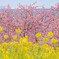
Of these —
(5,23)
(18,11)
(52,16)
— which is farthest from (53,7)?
(5,23)

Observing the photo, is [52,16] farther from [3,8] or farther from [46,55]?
[46,55]

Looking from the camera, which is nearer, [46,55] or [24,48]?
[46,55]

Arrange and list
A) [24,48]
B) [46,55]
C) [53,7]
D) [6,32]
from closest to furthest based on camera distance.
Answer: [46,55] → [24,48] → [6,32] → [53,7]

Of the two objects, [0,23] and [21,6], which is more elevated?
[21,6]

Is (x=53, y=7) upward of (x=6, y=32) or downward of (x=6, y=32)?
upward

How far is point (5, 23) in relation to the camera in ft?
40.4

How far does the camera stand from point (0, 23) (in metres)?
12.5

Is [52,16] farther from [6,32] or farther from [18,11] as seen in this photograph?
[6,32]

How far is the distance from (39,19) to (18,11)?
1.60m

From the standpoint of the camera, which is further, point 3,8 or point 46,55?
point 3,8

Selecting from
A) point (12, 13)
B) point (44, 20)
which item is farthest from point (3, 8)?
point (44, 20)

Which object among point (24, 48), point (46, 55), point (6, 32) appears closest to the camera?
point (46, 55)

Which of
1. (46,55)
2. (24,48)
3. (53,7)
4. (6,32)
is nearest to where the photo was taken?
(46,55)

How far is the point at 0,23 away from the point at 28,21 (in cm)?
192
